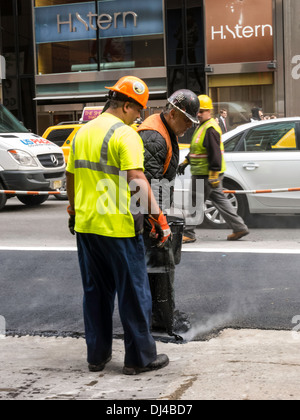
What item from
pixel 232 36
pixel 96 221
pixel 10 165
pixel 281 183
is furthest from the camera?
pixel 232 36

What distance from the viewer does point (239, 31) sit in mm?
23219

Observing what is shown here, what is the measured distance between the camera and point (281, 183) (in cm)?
1070

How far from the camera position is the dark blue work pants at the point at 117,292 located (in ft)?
15.0

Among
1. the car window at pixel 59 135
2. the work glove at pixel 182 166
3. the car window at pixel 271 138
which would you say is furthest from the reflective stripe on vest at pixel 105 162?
the car window at pixel 59 135

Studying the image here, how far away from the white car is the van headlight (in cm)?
403

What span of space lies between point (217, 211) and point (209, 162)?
5.20 ft

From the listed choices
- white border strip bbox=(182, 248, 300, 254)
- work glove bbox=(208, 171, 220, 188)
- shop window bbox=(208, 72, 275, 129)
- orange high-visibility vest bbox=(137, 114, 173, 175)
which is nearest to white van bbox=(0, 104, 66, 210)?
work glove bbox=(208, 171, 220, 188)

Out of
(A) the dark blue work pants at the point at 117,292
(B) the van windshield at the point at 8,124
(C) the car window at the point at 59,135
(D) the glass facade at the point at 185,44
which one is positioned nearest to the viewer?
(A) the dark blue work pants at the point at 117,292

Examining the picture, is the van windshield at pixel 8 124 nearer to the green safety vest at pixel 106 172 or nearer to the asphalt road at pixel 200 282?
the asphalt road at pixel 200 282

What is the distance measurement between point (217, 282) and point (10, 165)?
730 centimetres

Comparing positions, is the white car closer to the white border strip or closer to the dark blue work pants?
the white border strip

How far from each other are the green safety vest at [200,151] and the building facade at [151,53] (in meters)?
12.4

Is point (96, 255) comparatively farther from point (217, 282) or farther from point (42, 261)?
point (42, 261)
